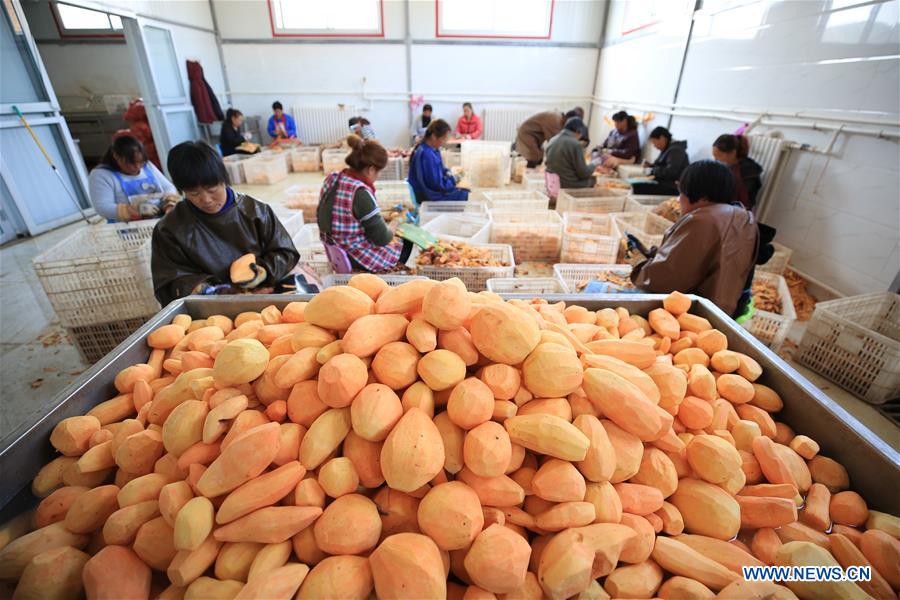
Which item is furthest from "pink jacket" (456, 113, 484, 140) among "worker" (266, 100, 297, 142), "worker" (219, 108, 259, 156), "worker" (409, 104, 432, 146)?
"worker" (219, 108, 259, 156)

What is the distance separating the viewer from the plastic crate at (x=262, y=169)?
7.90 metres

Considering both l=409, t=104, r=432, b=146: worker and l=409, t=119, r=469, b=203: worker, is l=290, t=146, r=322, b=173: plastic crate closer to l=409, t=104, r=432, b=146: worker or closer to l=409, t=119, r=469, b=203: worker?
l=409, t=104, r=432, b=146: worker

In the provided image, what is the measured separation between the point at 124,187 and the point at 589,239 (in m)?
4.16

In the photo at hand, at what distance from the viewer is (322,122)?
34.1ft

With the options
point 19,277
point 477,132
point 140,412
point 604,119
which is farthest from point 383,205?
point 604,119

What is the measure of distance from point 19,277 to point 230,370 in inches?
201

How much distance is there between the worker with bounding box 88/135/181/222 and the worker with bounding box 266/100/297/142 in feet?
22.9

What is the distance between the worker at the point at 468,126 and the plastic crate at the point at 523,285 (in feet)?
24.8

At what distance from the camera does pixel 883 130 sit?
9.96 feet

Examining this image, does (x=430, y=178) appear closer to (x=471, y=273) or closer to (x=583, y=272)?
(x=471, y=273)

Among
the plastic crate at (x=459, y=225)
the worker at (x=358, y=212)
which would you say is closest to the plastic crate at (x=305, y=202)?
the plastic crate at (x=459, y=225)

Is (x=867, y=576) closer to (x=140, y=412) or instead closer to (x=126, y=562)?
(x=126, y=562)

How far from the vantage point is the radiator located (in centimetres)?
1030

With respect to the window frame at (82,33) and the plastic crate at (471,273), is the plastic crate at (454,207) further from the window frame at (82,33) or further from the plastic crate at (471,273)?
the window frame at (82,33)
